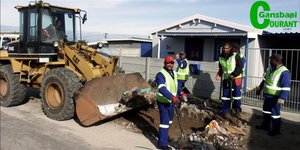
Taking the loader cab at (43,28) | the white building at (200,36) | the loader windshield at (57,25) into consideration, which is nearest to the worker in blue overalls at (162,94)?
the loader cab at (43,28)

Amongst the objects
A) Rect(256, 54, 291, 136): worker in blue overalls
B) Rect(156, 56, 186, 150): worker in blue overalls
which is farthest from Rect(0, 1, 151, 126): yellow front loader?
Rect(256, 54, 291, 136): worker in blue overalls

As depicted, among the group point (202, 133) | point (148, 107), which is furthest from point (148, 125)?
point (202, 133)

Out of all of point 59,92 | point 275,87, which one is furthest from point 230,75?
point 59,92

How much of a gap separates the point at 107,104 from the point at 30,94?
4603mm

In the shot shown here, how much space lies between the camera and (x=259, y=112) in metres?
9.99

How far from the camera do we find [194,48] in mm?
20203

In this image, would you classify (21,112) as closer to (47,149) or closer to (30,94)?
(30,94)

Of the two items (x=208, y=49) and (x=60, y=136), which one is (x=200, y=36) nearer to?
(x=208, y=49)

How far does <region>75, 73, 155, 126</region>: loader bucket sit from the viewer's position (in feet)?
25.3

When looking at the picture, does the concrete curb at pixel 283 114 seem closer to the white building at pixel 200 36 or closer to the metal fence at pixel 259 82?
the metal fence at pixel 259 82

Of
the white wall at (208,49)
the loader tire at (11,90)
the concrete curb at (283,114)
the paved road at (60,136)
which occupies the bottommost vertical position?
the paved road at (60,136)

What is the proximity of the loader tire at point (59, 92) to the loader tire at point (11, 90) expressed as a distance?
1519mm

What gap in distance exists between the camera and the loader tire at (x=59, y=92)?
829 centimetres

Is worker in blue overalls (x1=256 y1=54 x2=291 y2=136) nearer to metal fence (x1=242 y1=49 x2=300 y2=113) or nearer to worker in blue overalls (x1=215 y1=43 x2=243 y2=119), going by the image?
worker in blue overalls (x1=215 y1=43 x2=243 y2=119)
